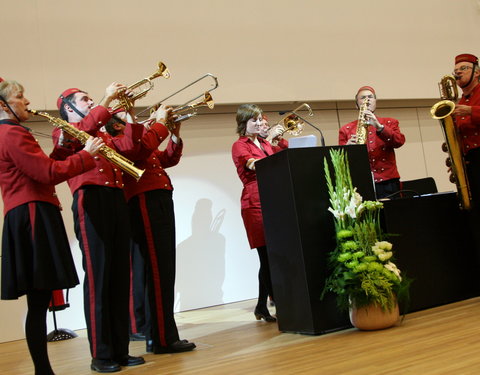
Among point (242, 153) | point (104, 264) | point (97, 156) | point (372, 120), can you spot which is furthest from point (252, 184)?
point (104, 264)

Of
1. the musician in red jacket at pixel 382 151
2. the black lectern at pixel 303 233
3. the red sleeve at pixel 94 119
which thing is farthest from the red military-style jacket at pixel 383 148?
the red sleeve at pixel 94 119

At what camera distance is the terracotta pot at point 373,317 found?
3.20 metres

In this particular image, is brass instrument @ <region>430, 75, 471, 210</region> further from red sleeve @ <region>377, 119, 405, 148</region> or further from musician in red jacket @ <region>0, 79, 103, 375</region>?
musician in red jacket @ <region>0, 79, 103, 375</region>

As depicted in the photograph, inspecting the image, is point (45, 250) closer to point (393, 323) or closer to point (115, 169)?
point (115, 169)

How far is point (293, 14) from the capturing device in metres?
6.64

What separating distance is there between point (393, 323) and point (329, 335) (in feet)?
1.17

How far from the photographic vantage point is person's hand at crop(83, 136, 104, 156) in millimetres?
2918

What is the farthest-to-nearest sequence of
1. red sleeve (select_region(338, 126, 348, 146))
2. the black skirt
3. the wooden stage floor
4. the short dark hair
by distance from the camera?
red sleeve (select_region(338, 126, 348, 146)), the short dark hair, the black skirt, the wooden stage floor

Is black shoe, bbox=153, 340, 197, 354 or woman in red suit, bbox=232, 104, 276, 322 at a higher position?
woman in red suit, bbox=232, 104, 276, 322

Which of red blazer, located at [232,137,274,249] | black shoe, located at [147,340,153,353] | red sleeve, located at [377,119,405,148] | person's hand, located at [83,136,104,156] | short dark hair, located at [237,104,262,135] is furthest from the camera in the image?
red sleeve, located at [377,119,405,148]

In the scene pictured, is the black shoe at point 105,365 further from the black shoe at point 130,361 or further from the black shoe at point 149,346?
the black shoe at point 149,346

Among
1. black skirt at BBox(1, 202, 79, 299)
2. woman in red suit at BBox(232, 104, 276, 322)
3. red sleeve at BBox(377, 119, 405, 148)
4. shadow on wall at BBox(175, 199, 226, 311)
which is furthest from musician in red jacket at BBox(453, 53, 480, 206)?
shadow on wall at BBox(175, 199, 226, 311)

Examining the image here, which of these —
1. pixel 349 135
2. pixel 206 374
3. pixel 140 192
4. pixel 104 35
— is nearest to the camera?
pixel 206 374

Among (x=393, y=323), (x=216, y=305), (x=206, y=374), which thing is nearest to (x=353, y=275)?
(x=393, y=323)
